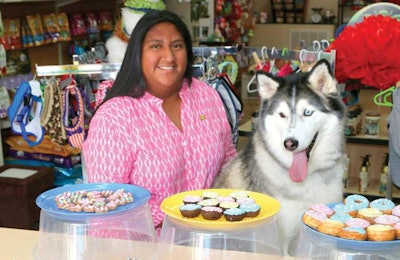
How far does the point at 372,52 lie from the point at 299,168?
0.76 m

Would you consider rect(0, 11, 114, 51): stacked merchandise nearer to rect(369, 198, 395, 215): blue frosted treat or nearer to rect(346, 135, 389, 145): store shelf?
rect(346, 135, 389, 145): store shelf

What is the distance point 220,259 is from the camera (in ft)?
3.77

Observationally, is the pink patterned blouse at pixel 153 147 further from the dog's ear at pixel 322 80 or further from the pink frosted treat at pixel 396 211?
the pink frosted treat at pixel 396 211

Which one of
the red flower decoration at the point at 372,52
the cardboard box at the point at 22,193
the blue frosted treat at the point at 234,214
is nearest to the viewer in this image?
the blue frosted treat at the point at 234,214

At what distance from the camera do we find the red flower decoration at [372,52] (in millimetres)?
2432

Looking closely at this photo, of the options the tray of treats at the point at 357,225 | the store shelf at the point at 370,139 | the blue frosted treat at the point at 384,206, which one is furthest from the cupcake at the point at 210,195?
the store shelf at the point at 370,139

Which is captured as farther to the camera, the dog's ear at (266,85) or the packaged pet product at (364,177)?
the packaged pet product at (364,177)

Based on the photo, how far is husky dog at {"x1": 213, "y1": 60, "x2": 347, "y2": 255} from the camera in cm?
198

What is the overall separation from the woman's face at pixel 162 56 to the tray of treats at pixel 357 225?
3.66ft

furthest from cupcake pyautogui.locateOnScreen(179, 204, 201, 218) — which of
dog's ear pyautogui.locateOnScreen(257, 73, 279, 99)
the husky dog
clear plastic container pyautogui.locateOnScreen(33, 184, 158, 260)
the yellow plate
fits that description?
dog's ear pyautogui.locateOnScreen(257, 73, 279, 99)

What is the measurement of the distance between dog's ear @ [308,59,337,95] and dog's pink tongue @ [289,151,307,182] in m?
0.25

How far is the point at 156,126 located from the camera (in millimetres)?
2176

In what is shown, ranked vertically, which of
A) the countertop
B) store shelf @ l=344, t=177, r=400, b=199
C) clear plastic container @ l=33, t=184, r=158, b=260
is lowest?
store shelf @ l=344, t=177, r=400, b=199

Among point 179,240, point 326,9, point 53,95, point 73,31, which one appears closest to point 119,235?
point 179,240
